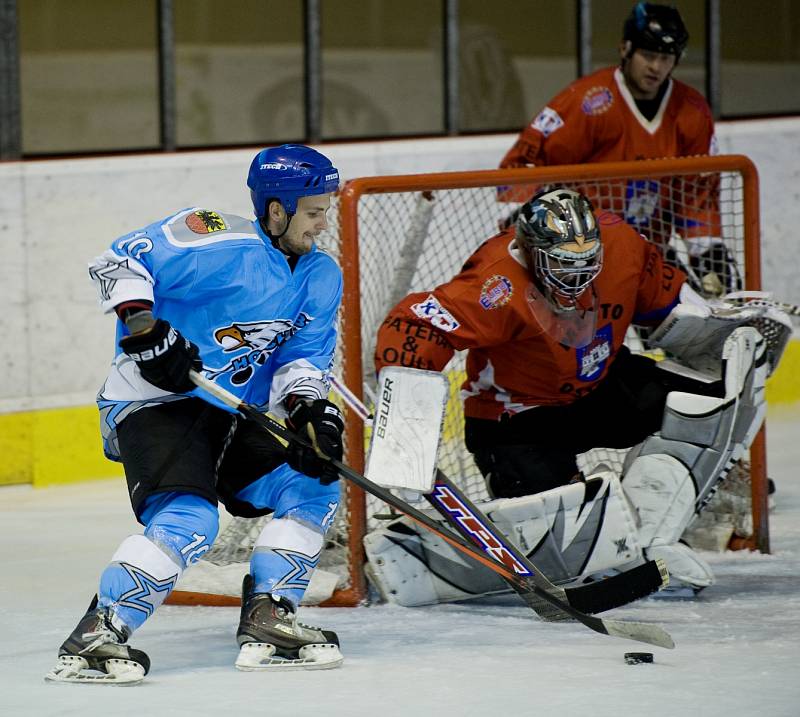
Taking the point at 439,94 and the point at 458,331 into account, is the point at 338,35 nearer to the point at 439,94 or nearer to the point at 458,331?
the point at 439,94

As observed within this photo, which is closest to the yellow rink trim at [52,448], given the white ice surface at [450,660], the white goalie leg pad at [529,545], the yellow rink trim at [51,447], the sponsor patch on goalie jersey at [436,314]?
the yellow rink trim at [51,447]

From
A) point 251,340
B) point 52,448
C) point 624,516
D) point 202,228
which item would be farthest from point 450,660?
point 52,448

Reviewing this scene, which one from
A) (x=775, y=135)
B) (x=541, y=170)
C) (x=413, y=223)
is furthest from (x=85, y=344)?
(x=775, y=135)

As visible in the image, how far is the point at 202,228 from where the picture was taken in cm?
322

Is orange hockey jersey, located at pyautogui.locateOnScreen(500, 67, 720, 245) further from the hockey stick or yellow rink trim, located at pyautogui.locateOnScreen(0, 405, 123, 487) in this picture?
yellow rink trim, located at pyautogui.locateOnScreen(0, 405, 123, 487)

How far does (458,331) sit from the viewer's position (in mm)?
3650

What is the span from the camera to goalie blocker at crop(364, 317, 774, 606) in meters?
3.67

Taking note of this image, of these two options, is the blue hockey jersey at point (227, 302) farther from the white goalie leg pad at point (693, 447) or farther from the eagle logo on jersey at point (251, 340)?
the white goalie leg pad at point (693, 447)

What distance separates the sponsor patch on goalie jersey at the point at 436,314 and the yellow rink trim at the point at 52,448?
1.85 m

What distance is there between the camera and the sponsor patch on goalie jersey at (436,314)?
3.64 m

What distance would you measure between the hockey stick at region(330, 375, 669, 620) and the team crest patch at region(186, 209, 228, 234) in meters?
0.44

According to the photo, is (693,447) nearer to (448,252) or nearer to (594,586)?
(594,586)

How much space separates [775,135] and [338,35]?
14.5 feet

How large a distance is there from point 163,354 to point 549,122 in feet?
6.37
